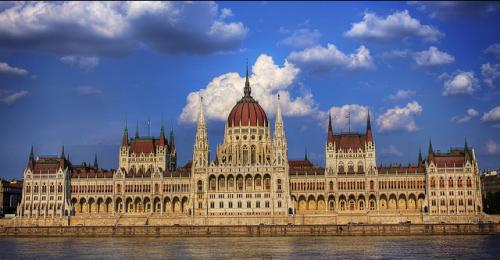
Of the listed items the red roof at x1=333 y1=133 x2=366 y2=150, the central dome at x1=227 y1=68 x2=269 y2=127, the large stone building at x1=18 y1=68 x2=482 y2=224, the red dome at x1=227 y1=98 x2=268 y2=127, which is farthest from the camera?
the red dome at x1=227 y1=98 x2=268 y2=127

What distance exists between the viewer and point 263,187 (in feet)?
508

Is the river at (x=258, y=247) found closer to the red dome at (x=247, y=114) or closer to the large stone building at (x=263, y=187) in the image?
the large stone building at (x=263, y=187)

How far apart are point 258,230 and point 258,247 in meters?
28.1

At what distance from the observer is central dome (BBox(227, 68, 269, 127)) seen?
170 m

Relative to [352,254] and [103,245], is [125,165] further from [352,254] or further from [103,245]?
[352,254]

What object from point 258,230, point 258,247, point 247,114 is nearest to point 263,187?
point 247,114

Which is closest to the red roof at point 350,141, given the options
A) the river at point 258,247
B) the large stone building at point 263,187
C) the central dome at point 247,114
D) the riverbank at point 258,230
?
the large stone building at point 263,187

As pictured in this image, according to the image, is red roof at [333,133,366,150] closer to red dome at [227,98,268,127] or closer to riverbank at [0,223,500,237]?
red dome at [227,98,268,127]

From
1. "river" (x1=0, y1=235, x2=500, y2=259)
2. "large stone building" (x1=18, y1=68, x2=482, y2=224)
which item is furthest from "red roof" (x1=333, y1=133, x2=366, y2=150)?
"river" (x1=0, y1=235, x2=500, y2=259)

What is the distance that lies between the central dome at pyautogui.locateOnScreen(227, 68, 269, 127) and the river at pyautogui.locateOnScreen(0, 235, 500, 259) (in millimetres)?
50122

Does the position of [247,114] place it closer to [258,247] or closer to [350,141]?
[350,141]

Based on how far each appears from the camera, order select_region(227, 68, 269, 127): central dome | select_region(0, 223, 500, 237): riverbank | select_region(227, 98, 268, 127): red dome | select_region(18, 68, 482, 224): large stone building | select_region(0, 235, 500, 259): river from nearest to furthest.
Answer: select_region(0, 235, 500, 259): river
select_region(0, 223, 500, 237): riverbank
select_region(18, 68, 482, 224): large stone building
select_region(227, 68, 269, 127): central dome
select_region(227, 98, 268, 127): red dome

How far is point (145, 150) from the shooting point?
177 meters

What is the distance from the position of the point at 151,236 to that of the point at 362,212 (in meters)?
43.8
